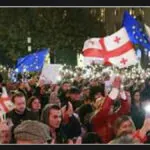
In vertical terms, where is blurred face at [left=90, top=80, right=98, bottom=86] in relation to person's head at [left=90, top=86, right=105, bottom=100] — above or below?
above

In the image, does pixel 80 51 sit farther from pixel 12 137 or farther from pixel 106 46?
pixel 12 137

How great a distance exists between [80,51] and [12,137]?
155cm

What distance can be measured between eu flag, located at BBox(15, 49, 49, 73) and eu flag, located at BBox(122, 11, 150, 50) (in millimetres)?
1198

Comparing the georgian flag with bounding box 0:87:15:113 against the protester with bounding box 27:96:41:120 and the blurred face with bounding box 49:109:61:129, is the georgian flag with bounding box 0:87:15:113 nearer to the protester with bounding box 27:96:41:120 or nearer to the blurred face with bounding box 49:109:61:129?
the protester with bounding box 27:96:41:120

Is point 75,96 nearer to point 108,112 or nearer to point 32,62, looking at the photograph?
point 108,112

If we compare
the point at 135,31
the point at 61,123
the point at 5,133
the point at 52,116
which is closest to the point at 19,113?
the point at 5,133

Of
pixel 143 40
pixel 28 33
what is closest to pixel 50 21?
pixel 28 33

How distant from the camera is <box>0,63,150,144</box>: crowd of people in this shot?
618 inches

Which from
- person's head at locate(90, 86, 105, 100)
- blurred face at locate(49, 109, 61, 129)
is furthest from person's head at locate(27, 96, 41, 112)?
person's head at locate(90, 86, 105, 100)

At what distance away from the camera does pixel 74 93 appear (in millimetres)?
15734

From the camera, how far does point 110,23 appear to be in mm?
15680

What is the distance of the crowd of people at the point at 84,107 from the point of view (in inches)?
618

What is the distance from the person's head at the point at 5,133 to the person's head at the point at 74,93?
999mm
